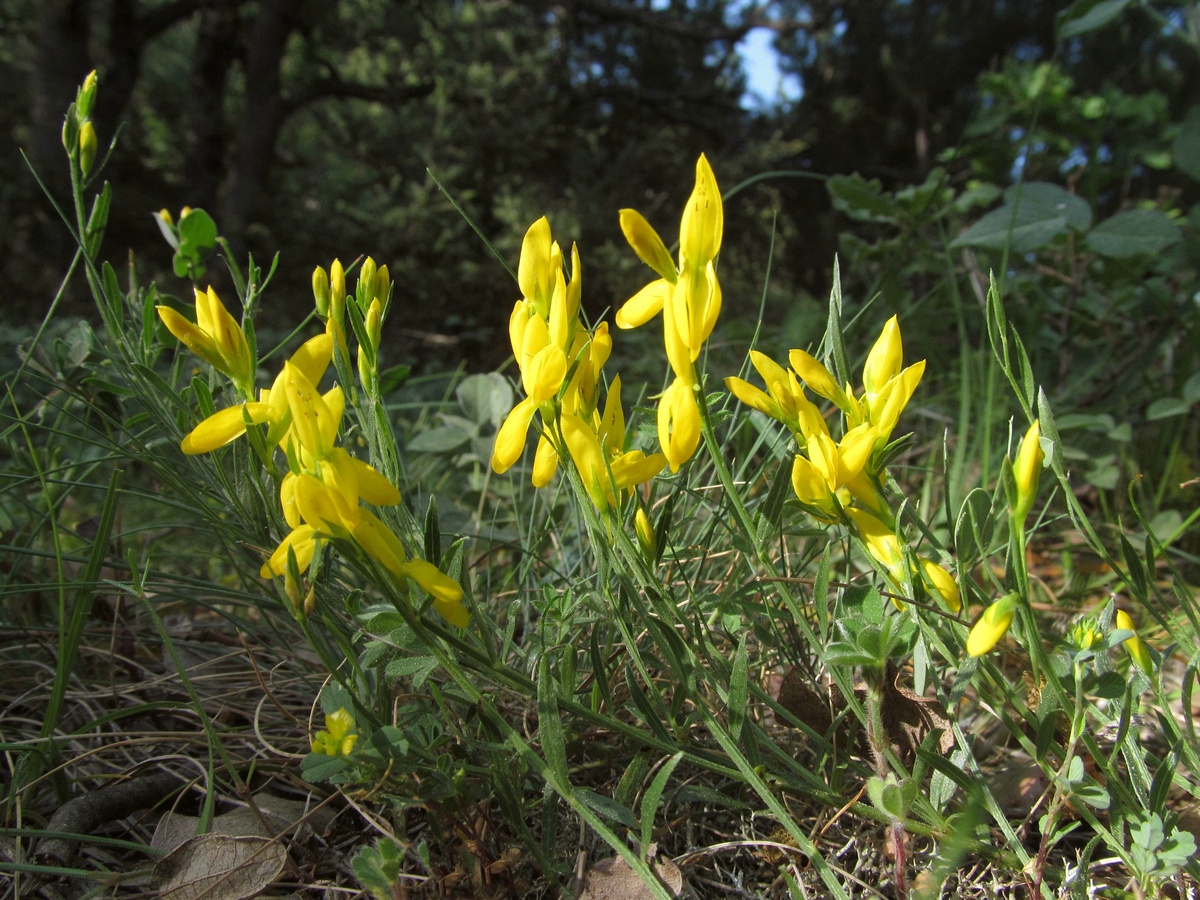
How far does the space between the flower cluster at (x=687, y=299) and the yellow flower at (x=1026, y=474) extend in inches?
7.9

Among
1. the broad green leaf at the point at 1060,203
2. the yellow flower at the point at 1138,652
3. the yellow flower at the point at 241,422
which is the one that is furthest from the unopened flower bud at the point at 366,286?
the broad green leaf at the point at 1060,203

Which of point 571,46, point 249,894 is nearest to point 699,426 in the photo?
point 249,894

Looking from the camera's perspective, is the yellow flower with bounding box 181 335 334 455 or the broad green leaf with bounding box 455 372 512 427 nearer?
the yellow flower with bounding box 181 335 334 455

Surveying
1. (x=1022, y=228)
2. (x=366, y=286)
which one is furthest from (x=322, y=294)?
(x=1022, y=228)

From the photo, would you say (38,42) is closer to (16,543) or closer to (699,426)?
(16,543)

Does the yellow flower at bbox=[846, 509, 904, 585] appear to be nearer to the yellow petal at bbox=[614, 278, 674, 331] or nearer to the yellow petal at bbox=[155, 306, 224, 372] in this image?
the yellow petal at bbox=[614, 278, 674, 331]

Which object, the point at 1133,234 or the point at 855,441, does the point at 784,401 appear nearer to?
the point at 855,441

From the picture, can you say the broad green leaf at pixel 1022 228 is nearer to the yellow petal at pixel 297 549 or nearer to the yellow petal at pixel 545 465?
the yellow petal at pixel 545 465

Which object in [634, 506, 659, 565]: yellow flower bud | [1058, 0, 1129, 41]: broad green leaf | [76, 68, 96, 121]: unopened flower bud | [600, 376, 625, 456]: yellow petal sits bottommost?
[634, 506, 659, 565]: yellow flower bud

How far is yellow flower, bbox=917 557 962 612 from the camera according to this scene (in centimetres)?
51

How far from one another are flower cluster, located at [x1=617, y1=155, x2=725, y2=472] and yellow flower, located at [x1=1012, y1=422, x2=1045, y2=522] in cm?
20

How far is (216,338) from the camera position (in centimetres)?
55

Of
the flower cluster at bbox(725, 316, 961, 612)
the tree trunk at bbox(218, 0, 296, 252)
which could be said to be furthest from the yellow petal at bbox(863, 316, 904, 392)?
the tree trunk at bbox(218, 0, 296, 252)

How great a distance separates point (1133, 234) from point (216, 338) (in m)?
1.52
